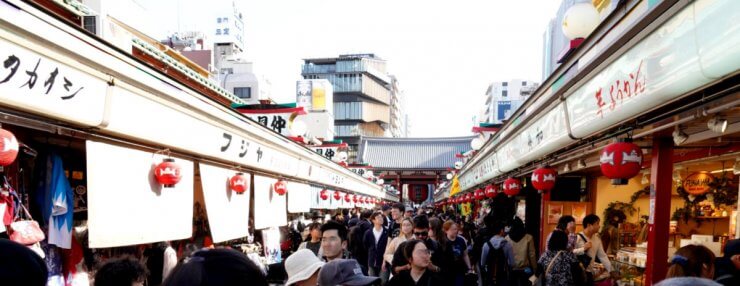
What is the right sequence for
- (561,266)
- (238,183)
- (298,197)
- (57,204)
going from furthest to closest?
(298,197)
(238,183)
(561,266)
(57,204)

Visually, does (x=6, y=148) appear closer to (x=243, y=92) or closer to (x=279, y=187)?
(x=279, y=187)

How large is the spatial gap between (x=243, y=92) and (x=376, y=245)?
2723cm

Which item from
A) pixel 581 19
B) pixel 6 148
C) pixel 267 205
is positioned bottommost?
pixel 267 205

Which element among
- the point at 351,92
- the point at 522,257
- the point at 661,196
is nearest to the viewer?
the point at 661,196

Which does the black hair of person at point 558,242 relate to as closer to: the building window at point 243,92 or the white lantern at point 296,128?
the white lantern at point 296,128

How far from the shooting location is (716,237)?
948 cm

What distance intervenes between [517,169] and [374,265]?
3.81 metres

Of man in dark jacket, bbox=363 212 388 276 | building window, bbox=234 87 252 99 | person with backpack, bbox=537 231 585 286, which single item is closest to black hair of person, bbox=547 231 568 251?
person with backpack, bbox=537 231 585 286

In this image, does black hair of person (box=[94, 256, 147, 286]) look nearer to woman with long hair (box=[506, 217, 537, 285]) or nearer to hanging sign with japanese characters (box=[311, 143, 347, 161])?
woman with long hair (box=[506, 217, 537, 285])

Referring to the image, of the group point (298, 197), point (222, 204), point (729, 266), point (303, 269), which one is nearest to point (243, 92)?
point (298, 197)

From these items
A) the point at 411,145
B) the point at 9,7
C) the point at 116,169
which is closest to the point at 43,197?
the point at 116,169

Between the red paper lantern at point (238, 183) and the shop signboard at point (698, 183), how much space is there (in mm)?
8333

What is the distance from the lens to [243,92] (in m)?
33.7

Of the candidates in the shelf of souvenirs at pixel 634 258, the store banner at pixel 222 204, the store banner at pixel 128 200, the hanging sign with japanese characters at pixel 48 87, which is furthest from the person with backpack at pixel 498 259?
the hanging sign with japanese characters at pixel 48 87
